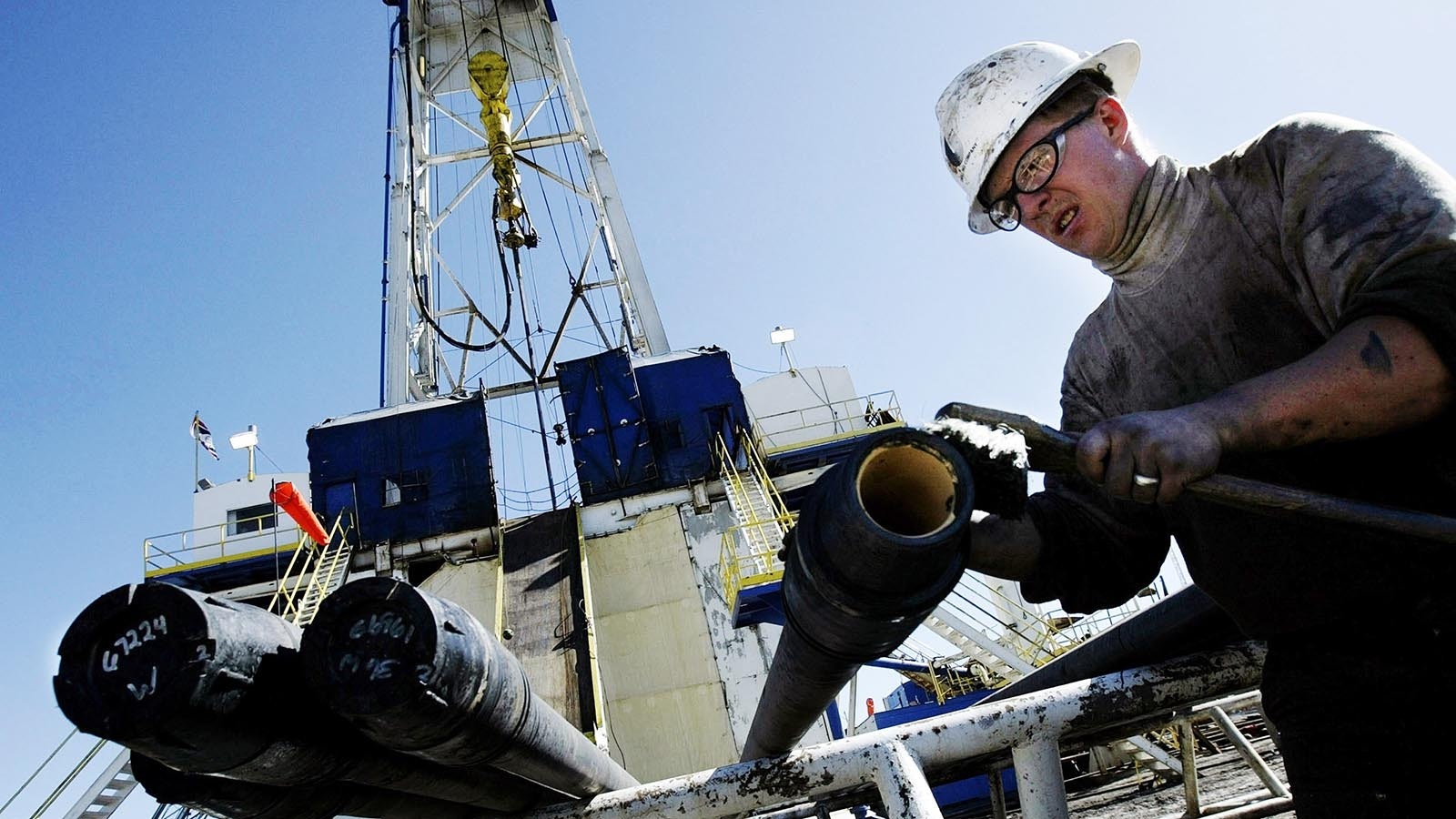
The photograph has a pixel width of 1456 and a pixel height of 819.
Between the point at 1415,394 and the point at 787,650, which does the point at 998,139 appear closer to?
the point at 1415,394

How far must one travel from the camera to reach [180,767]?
1282mm

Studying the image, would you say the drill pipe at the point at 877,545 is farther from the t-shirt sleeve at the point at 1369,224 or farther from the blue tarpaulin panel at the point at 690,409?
the blue tarpaulin panel at the point at 690,409

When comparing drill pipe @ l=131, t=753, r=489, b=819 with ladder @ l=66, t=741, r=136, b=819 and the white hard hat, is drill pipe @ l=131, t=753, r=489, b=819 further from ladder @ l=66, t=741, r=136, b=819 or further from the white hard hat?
ladder @ l=66, t=741, r=136, b=819

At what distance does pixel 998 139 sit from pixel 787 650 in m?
1.42

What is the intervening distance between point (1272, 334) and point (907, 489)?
1040 millimetres

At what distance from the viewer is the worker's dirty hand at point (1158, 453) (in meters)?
1.41

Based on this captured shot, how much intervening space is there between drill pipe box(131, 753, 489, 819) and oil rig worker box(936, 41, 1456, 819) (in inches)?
61.1

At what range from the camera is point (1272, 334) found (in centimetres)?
193

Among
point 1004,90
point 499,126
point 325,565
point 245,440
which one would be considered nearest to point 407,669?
point 1004,90

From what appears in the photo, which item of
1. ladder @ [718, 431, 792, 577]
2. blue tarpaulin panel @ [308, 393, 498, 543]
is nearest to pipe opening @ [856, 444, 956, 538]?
ladder @ [718, 431, 792, 577]

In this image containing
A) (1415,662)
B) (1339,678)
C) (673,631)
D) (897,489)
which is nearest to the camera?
(897,489)

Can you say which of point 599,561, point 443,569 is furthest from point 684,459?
point 443,569

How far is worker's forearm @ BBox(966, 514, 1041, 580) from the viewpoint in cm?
218

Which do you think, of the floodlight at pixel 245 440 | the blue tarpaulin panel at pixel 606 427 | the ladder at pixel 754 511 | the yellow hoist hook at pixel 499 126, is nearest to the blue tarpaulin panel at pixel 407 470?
the blue tarpaulin panel at pixel 606 427
